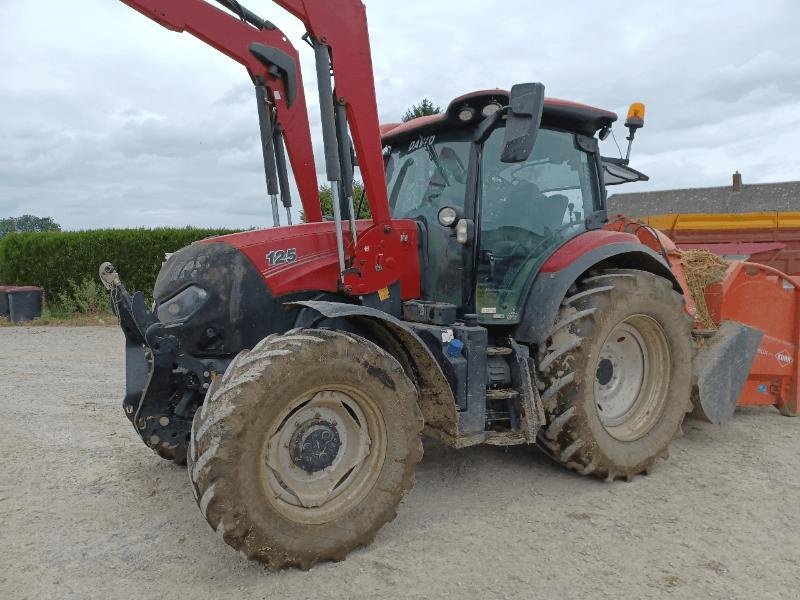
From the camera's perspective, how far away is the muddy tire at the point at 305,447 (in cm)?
274

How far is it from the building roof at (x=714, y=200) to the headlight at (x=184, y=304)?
3624 centimetres

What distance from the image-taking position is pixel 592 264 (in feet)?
13.1

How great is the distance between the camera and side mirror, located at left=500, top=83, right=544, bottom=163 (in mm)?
3352

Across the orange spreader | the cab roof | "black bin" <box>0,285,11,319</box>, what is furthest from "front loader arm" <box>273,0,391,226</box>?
"black bin" <box>0,285,11,319</box>

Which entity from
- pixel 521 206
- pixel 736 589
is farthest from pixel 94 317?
pixel 736 589

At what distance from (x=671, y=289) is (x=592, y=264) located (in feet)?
2.36

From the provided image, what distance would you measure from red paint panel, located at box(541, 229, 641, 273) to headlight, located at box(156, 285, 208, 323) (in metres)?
2.07

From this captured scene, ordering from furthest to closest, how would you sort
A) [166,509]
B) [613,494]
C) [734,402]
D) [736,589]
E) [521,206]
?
[734,402] → [521,206] → [613,494] → [166,509] → [736,589]

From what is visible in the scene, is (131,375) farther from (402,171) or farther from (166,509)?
(402,171)

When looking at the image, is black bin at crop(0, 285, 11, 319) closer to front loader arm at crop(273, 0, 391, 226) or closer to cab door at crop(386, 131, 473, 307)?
cab door at crop(386, 131, 473, 307)

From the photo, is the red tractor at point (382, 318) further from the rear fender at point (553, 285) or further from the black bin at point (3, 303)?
the black bin at point (3, 303)

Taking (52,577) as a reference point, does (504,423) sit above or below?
above

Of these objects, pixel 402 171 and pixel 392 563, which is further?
pixel 402 171

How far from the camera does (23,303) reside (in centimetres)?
1292
